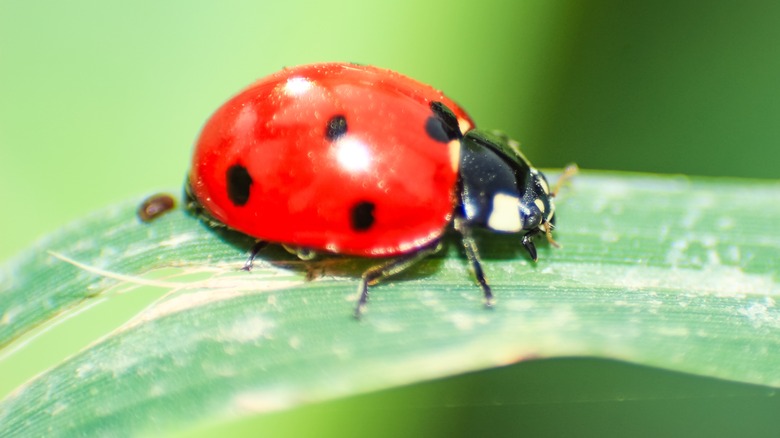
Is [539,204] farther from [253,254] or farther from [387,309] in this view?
[253,254]

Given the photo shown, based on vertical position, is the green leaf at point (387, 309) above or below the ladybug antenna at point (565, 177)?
below

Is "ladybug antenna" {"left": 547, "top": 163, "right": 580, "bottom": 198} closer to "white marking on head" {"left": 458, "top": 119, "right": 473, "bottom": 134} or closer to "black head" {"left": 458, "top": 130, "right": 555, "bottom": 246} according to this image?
"black head" {"left": 458, "top": 130, "right": 555, "bottom": 246}

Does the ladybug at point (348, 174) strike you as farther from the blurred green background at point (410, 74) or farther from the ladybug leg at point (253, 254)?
the blurred green background at point (410, 74)

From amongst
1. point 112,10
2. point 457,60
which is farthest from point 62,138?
point 457,60

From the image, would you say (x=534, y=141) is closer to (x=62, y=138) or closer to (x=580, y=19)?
(x=580, y=19)

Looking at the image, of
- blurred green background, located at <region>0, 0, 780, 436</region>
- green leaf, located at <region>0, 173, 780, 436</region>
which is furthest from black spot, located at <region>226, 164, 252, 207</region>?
blurred green background, located at <region>0, 0, 780, 436</region>

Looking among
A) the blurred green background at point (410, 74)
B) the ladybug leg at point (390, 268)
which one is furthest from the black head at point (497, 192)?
the blurred green background at point (410, 74)
